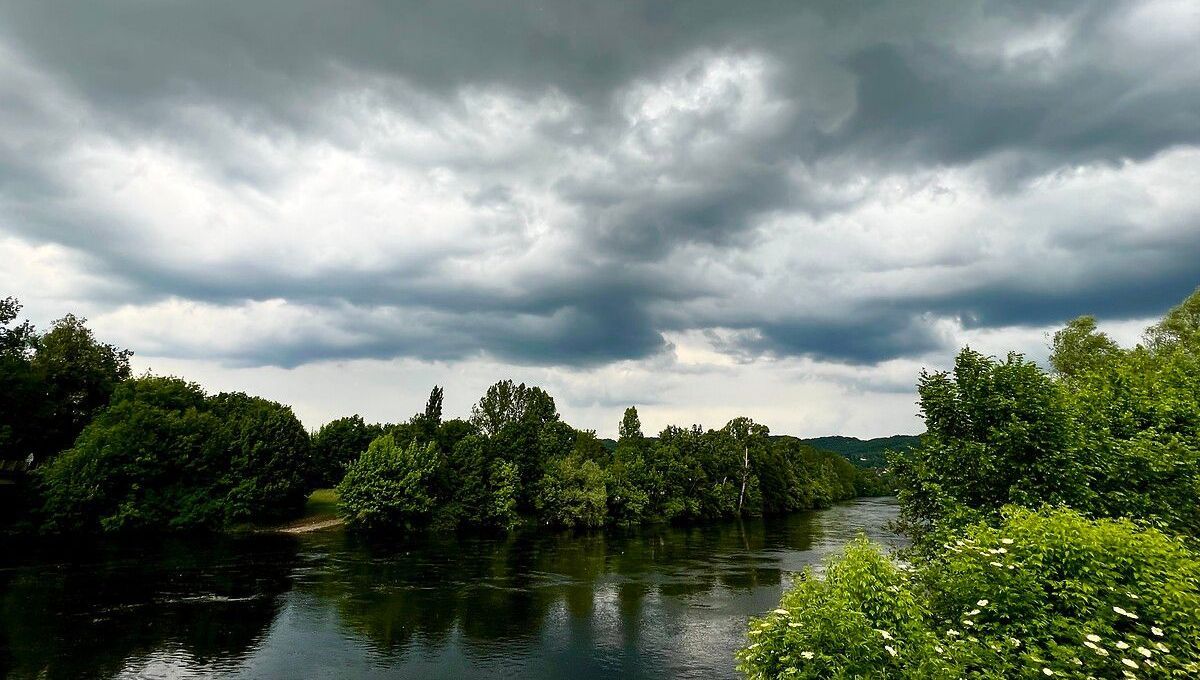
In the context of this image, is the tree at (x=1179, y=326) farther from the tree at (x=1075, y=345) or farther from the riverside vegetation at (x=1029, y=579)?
the riverside vegetation at (x=1029, y=579)

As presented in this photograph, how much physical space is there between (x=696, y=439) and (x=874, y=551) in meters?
108

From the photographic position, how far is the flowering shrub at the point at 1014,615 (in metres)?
12.2

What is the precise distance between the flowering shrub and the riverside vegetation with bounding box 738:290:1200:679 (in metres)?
0.04

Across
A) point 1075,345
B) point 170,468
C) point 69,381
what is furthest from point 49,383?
point 1075,345

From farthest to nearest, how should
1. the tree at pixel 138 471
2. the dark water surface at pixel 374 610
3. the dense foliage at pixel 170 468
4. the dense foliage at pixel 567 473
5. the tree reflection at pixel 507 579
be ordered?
the dense foliage at pixel 567 473 → the dense foliage at pixel 170 468 → the tree at pixel 138 471 → the tree reflection at pixel 507 579 → the dark water surface at pixel 374 610

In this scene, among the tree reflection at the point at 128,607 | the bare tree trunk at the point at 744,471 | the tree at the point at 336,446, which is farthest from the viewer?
the bare tree trunk at the point at 744,471

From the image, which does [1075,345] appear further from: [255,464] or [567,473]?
[255,464]

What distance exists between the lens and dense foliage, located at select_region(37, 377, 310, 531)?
7144 cm

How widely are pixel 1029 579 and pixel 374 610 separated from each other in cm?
3680

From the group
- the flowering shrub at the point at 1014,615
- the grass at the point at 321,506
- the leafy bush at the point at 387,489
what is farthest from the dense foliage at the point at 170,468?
the flowering shrub at the point at 1014,615

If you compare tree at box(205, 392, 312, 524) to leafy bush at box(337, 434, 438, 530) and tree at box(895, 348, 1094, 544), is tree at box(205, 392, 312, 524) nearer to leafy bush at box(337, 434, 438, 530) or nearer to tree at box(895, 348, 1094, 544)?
leafy bush at box(337, 434, 438, 530)

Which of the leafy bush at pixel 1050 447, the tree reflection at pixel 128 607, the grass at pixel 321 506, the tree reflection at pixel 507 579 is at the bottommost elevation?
the tree reflection at pixel 507 579

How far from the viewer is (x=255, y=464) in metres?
83.9

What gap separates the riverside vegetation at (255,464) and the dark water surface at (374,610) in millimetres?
13470
